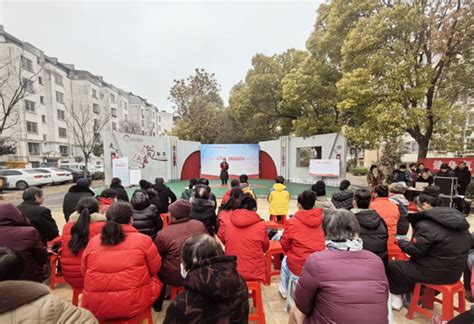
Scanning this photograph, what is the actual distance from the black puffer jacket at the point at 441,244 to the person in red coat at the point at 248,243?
1442 mm

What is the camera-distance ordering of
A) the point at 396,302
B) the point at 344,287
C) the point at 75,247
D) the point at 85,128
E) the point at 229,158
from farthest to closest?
the point at 85,128 < the point at 229,158 < the point at 396,302 < the point at 75,247 < the point at 344,287

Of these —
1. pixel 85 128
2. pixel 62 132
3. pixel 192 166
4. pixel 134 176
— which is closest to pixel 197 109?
pixel 192 166

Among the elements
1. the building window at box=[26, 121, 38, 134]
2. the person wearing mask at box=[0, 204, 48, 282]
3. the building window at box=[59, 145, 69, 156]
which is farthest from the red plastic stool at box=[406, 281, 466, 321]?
the building window at box=[59, 145, 69, 156]

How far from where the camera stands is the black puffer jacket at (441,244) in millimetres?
2006

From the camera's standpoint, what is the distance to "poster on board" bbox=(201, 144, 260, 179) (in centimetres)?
1470

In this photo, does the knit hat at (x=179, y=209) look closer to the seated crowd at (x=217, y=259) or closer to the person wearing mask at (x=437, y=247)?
the seated crowd at (x=217, y=259)

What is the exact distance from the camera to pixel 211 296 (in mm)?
1137

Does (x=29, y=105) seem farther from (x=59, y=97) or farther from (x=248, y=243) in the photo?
(x=248, y=243)

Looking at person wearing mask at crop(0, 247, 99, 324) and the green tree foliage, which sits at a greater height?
the green tree foliage

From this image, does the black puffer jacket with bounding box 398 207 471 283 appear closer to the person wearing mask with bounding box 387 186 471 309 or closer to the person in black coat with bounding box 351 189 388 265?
the person wearing mask with bounding box 387 186 471 309

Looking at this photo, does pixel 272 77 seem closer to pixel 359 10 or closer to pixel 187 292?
pixel 359 10

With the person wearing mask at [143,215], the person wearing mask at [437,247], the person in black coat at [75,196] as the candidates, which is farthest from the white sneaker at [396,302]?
the person in black coat at [75,196]

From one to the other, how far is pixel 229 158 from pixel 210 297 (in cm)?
1360

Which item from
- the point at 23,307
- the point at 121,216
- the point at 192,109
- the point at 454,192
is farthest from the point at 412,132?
the point at 192,109
